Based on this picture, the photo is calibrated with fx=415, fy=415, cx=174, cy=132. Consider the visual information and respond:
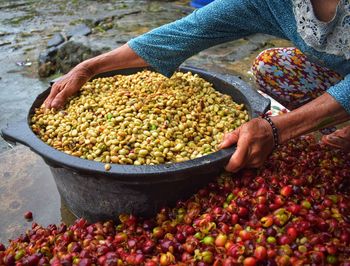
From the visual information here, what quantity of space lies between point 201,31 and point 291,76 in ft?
2.45

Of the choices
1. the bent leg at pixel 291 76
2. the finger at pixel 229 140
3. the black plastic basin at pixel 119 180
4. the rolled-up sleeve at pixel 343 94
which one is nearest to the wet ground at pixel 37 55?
the black plastic basin at pixel 119 180

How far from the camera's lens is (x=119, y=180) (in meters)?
1.85

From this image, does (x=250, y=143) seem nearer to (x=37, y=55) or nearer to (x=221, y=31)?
(x=221, y=31)

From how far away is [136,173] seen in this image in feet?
5.92

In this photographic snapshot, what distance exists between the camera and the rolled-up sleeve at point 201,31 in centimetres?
230

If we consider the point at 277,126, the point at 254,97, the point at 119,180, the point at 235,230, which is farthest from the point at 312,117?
the point at 119,180

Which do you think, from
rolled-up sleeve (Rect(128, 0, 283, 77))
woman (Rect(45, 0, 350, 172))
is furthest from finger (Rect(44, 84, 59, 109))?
rolled-up sleeve (Rect(128, 0, 283, 77))

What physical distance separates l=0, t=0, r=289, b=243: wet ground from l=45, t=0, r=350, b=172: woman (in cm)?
60

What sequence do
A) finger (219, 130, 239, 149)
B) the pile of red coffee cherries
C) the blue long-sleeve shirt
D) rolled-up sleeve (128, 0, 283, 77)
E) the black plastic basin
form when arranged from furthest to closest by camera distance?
rolled-up sleeve (128, 0, 283, 77)
the blue long-sleeve shirt
finger (219, 130, 239, 149)
the black plastic basin
the pile of red coffee cherries

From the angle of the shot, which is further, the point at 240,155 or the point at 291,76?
the point at 291,76

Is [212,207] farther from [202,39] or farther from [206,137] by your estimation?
[202,39]

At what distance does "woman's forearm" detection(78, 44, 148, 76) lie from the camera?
2.54m

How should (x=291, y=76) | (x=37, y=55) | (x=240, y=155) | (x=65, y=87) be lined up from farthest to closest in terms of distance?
1. (x=37, y=55)
2. (x=291, y=76)
3. (x=65, y=87)
4. (x=240, y=155)

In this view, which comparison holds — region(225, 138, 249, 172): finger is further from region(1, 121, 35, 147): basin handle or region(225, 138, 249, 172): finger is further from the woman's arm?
region(1, 121, 35, 147): basin handle
